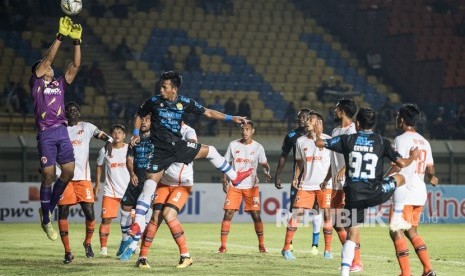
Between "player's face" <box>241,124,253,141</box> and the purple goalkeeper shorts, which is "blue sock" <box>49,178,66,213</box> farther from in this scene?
"player's face" <box>241,124,253,141</box>

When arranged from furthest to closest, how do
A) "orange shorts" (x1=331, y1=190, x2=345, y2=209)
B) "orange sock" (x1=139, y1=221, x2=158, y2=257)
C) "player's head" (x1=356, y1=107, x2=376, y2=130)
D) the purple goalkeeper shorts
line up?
1. the purple goalkeeper shorts
2. "orange shorts" (x1=331, y1=190, x2=345, y2=209)
3. "orange sock" (x1=139, y1=221, x2=158, y2=257)
4. "player's head" (x1=356, y1=107, x2=376, y2=130)

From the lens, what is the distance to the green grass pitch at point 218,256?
13.0m

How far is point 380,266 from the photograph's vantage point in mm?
14023

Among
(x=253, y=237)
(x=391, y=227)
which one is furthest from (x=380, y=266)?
(x=253, y=237)

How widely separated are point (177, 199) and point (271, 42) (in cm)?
2461

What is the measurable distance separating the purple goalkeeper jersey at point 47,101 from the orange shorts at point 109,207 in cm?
286

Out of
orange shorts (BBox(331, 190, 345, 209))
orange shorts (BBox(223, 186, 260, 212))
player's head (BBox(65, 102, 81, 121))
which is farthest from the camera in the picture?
orange shorts (BBox(223, 186, 260, 212))

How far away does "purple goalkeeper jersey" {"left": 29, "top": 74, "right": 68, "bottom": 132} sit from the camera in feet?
44.8

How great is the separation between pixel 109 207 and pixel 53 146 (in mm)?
2910

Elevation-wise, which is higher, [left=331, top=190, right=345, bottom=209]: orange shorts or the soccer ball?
the soccer ball

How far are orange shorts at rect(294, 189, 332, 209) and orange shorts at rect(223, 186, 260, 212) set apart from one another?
51.3 inches

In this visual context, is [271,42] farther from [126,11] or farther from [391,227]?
[391,227]

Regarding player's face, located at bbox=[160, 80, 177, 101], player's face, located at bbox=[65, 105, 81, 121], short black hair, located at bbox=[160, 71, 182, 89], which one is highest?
short black hair, located at bbox=[160, 71, 182, 89]

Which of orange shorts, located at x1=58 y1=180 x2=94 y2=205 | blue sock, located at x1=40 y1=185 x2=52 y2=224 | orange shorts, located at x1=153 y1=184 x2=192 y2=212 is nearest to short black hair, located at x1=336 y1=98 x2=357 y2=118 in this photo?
orange shorts, located at x1=153 y1=184 x2=192 y2=212
